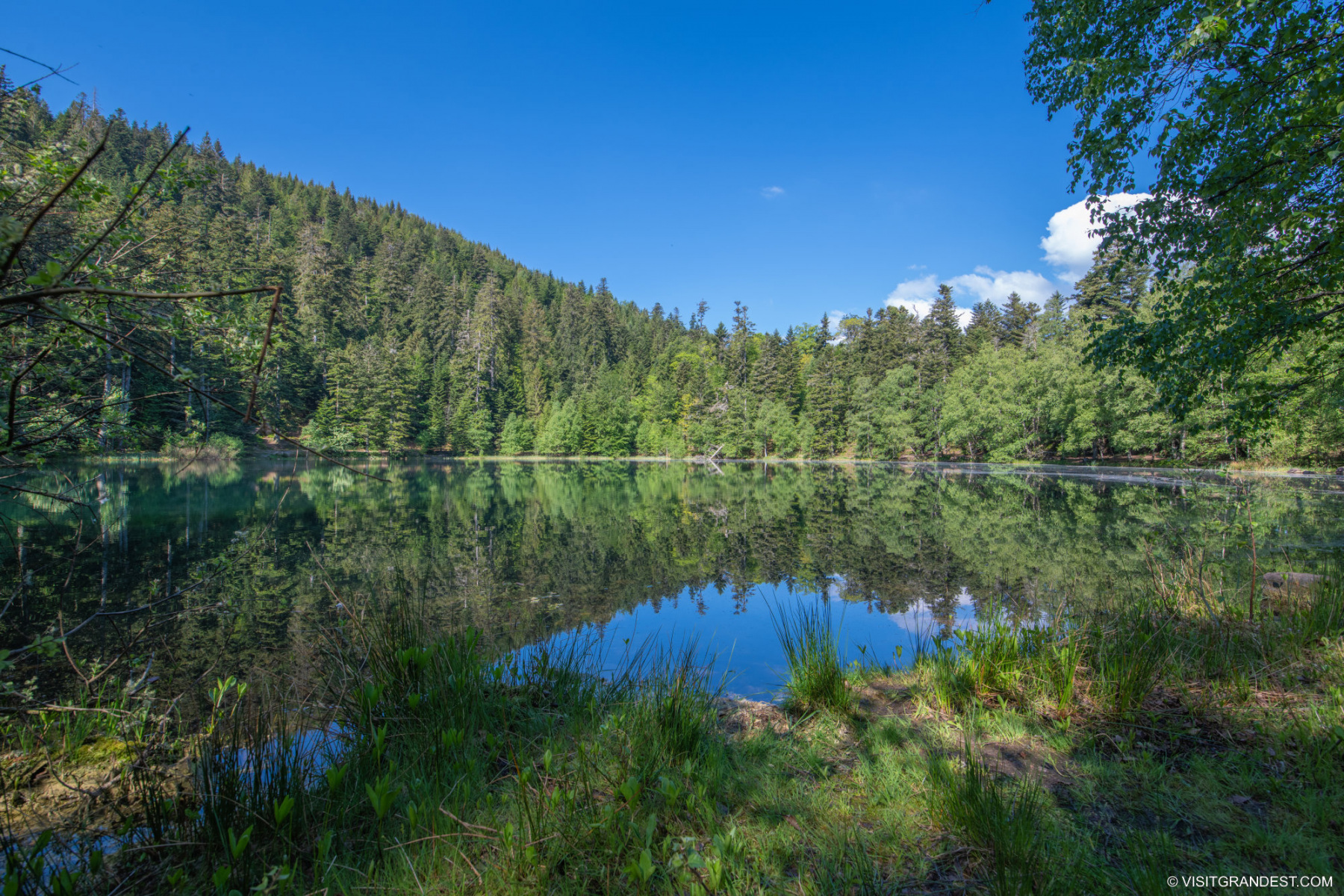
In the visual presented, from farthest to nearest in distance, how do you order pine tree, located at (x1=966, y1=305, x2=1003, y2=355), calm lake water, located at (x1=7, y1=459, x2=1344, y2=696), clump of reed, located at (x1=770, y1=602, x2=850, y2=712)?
pine tree, located at (x1=966, y1=305, x2=1003, y2=355)
calm lake water, located at (x1=7, y1=459, x2=1344, y2=696)
clump of reed, located at (x1=770, y1=602, x2=850, y2=712)

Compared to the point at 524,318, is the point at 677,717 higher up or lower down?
lower down

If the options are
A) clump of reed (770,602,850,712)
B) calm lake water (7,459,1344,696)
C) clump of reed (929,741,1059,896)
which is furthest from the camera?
calm lake water (7,459,1344,696)

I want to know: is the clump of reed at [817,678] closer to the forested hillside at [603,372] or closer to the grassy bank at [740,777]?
the grassy bank at [740,777]

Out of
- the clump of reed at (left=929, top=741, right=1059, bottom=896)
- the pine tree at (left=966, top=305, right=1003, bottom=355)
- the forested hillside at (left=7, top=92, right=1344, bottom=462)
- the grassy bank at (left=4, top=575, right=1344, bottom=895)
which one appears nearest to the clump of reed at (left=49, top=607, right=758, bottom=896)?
the grassy bank at (left=4, top=575, right=1344, bottom=895)

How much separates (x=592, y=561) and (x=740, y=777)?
8.07 metres

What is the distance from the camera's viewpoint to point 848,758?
3.20 m

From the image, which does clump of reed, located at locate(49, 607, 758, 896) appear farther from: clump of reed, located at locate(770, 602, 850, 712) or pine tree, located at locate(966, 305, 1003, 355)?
pine tree, located at locate(966, 305, 1003, 355)

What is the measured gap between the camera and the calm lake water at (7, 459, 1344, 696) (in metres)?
5.96

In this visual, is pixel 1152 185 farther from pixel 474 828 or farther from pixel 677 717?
pixel 474 828

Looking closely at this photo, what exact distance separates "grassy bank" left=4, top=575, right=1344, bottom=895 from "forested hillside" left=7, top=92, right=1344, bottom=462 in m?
21.2

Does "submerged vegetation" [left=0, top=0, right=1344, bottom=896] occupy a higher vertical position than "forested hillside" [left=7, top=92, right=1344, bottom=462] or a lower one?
lower

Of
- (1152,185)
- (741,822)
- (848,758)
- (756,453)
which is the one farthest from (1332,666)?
(756,453)

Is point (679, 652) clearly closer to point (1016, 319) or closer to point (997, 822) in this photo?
point (997, 822)

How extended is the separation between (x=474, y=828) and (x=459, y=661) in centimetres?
145
